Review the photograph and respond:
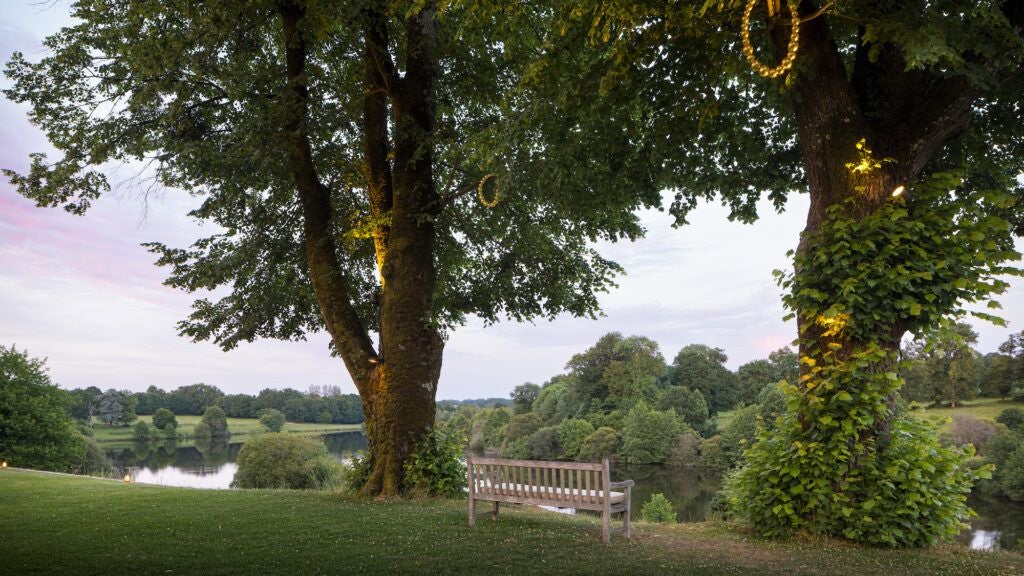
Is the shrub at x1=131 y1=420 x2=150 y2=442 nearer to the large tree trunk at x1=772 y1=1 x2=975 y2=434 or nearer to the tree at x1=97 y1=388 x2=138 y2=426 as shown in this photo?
the tree at x1=97 y1=388 x2=138 y2=426

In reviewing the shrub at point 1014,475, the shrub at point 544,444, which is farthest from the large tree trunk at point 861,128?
the shrub at point 544,444

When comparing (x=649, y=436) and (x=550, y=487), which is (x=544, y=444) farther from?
(x=550, y=487)

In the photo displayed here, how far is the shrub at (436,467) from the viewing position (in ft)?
35.7

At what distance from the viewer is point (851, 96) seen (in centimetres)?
807

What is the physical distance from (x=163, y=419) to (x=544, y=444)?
6109 centimetres

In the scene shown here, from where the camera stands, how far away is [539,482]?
7.62 metres

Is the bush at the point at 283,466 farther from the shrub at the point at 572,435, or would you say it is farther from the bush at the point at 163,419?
the bush at the point at 163,419

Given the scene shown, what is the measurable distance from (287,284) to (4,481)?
281 inches

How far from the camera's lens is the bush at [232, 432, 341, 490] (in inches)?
1506

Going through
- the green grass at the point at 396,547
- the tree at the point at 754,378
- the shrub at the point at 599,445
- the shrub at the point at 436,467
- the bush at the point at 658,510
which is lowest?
the bush at the point at 658,510

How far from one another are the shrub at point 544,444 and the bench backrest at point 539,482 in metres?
44.3

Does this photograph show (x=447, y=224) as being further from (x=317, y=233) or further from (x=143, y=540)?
(x=143, y=540)

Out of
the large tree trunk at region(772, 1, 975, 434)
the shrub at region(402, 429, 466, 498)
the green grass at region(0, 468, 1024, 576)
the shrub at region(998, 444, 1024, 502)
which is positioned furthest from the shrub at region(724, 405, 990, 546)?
the shrub at region(998, 444, 1024, 502)

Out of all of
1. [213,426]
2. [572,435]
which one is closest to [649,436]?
[572,435]
